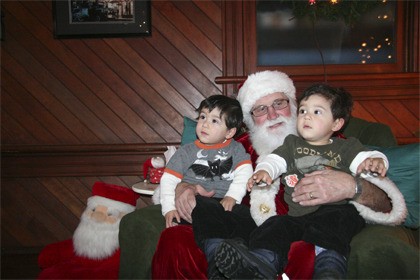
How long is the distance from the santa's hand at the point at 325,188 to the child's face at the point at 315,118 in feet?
0.54

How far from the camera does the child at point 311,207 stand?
1515 mm

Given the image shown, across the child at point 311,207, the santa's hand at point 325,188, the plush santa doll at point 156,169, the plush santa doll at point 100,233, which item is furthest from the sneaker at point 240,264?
the plush santa doll at point 100,233

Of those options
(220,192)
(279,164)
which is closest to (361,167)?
(279,164)

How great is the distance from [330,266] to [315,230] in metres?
0.15

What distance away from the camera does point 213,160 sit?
2.06m

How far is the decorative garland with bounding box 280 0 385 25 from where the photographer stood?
3.10m

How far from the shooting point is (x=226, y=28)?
3.21 metres

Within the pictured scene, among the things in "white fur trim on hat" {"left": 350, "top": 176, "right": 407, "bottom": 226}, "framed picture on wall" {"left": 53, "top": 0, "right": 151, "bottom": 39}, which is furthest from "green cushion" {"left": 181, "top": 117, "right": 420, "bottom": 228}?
"framed picture on wall" {"left": 53, "top": 0, "right": 151, "bottom": 39}

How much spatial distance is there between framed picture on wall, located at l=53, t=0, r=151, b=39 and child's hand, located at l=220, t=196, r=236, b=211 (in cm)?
173

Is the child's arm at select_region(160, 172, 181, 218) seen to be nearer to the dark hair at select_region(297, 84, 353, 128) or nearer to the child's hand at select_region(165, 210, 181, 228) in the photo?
the child's hand at select_region(165, 210, 181, 228)

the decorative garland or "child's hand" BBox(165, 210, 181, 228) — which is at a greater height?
the decorative garland

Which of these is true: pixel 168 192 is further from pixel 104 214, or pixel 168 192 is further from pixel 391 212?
pixel 391 212

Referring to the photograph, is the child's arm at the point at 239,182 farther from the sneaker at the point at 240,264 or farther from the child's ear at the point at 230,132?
the sneaker at the point at 240,264

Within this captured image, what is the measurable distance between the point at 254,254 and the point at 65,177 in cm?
215
